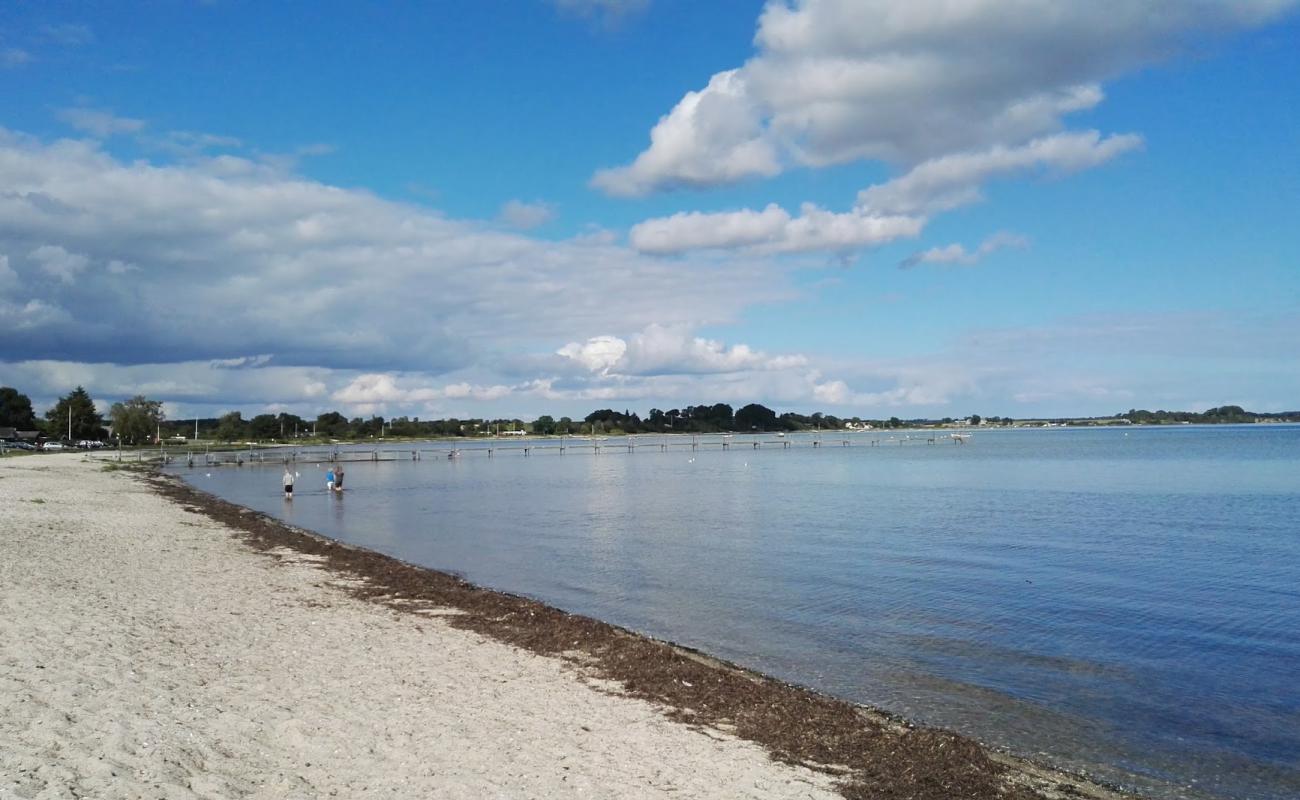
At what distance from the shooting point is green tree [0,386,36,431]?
429 ft

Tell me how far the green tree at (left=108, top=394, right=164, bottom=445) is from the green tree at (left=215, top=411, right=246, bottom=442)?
113 feet

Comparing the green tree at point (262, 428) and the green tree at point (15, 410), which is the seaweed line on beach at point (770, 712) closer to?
the green tree at point (15, 410)

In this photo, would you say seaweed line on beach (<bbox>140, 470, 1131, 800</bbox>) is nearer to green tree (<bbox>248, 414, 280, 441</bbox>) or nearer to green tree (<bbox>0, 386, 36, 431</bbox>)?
green tree (<bbox>0, 386, 36, 431</bbox>)

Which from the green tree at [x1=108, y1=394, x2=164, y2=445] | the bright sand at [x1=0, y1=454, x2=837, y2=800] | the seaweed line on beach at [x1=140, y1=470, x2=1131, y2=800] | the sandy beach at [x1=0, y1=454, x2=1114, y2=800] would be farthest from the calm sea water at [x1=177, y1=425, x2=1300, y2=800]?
the green tree at [x1=108, y1=394, x2=164, y2=445]

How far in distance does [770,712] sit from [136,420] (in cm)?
13701

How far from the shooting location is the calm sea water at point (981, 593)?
11.5 metres

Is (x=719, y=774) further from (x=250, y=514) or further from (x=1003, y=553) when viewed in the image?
(x=250, y=514)

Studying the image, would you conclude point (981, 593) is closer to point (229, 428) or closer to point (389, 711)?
point (389, 711)

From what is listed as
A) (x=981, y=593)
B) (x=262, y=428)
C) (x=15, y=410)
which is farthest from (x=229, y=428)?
(x=981, y=593)

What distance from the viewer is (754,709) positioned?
36.3 ft

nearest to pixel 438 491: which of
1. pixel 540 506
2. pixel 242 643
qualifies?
pixel 540 506

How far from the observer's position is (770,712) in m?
11.0

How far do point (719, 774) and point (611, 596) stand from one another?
12619mm

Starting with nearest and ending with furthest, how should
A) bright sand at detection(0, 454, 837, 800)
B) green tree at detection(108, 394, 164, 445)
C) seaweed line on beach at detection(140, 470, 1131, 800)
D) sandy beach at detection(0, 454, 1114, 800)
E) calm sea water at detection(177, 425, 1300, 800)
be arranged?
bright sand at detection(0, 454, 837, 800), sandy beach at detection(0, 454, 1114, 800), seaweed line on beach at detection(140, 470, 1131, 800), calm sea water at detection(177, 425, 1300, 800), green tree at detection(108, 394, 164, 445)
